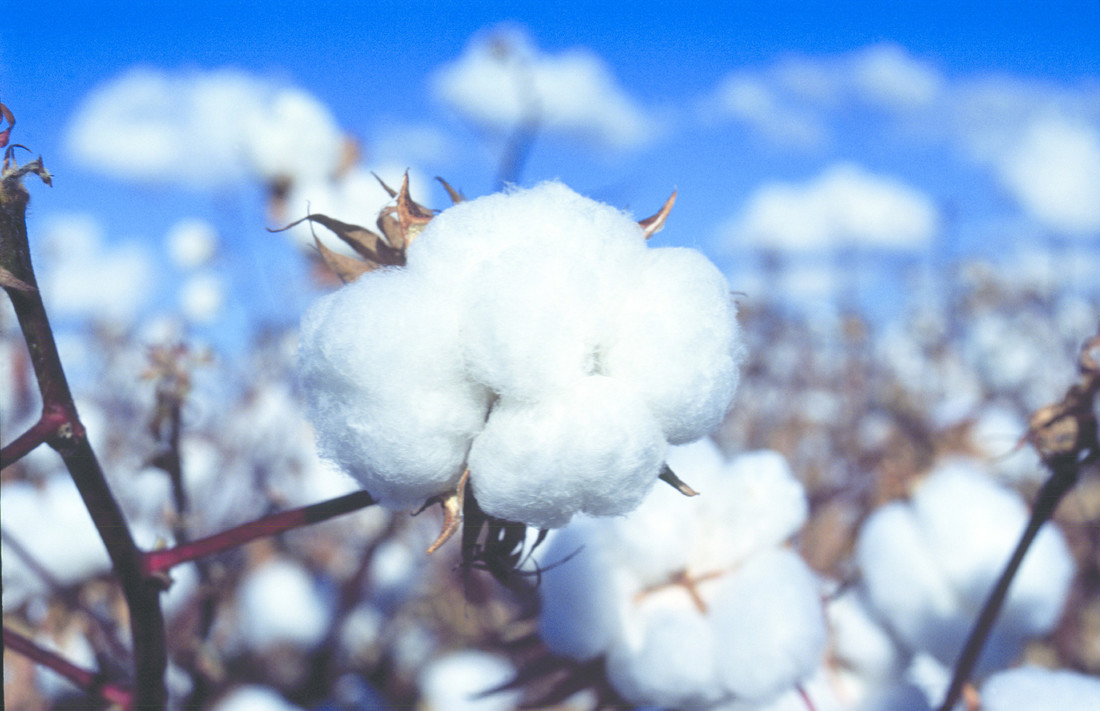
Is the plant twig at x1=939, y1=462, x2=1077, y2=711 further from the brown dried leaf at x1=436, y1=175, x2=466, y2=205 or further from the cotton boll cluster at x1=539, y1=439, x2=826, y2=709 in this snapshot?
the brown dried leaf at x1=436, y1=175, x2=466, y2=205

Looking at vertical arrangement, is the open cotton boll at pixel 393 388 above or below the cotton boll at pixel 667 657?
above

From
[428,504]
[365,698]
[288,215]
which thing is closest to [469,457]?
[428,504]

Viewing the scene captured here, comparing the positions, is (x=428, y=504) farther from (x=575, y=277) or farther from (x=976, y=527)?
(x=976, y=527)

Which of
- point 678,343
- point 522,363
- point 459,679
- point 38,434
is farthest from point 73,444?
point 459,679

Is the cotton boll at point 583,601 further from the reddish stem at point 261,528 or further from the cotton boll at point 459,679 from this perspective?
the cotton boll at point 459,679

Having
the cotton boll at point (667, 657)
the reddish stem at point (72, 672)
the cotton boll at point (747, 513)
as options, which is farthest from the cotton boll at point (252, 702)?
the cotton boll at point (747, 513)
